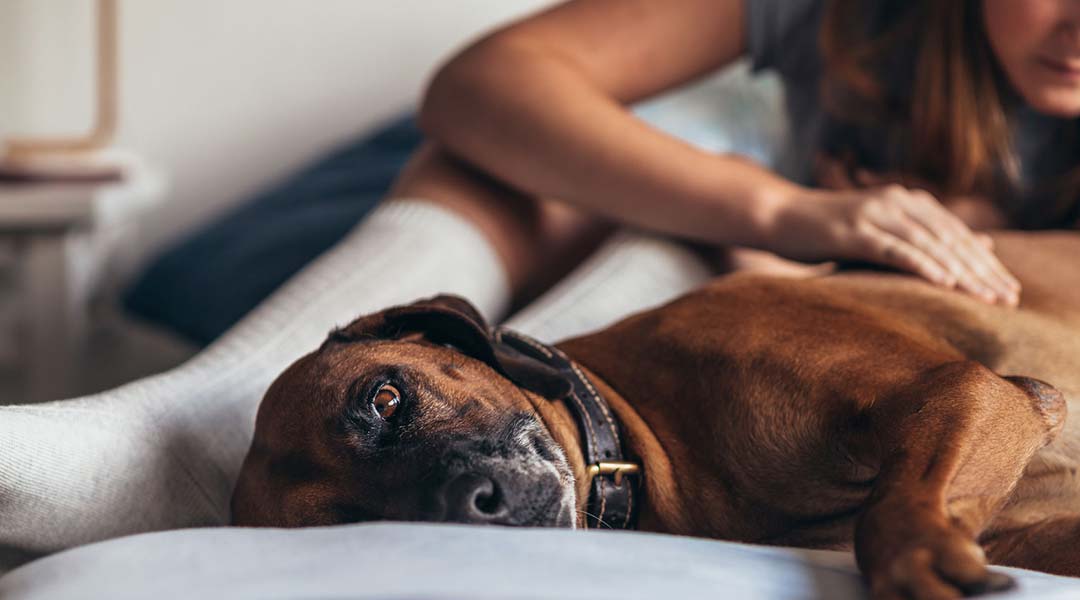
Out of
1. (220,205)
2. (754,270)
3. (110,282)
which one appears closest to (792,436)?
(754,270)

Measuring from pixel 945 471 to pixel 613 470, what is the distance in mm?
362

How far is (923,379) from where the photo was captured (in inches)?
41.8

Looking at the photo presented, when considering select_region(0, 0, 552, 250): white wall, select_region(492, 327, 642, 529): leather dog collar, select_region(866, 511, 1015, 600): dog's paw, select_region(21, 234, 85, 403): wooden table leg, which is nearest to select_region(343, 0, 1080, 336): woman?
select_region(492, 327, 642, 529): leather dog collar

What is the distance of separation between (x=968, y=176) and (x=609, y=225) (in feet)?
1.87

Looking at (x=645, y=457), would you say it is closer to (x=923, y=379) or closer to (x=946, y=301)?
(x=923, y=379)

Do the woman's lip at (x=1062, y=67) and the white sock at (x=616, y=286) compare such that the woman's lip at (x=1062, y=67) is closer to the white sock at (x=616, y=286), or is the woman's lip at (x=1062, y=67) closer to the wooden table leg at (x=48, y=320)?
the white sock at (x=616, y=286)

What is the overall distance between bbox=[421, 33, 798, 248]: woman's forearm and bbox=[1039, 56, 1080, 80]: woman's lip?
15.0 inches

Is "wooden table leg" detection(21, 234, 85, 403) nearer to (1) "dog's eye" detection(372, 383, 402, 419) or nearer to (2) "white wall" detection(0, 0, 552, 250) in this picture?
(2) "white wall" detection(0, 0, 552, 250)

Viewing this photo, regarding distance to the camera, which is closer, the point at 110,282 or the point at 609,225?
the point at 609,225

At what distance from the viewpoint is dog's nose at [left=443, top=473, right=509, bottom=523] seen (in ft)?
3.17

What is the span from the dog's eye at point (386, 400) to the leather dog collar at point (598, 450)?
16cm

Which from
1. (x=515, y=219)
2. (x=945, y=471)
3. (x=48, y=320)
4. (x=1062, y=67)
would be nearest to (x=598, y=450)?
(x=945, y=471)

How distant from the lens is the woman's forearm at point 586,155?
1.57 m

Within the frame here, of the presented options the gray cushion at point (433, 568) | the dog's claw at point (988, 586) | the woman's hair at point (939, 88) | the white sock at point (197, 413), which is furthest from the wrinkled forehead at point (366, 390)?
the woman's hair at point (939, 88)
